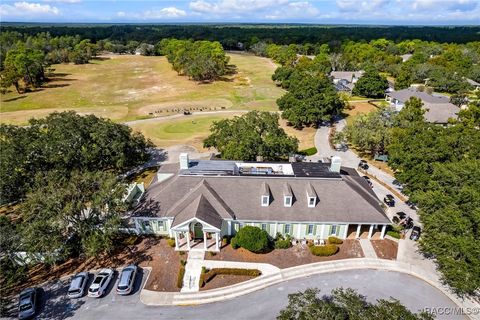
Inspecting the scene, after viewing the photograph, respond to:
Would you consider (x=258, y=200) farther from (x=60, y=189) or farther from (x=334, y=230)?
(x=60, y=189)

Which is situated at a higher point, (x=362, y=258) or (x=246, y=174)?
(x=246, y=174)

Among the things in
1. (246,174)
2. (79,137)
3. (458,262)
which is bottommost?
(458,262)

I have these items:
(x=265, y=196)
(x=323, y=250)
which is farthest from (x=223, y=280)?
(x=323, y=250)

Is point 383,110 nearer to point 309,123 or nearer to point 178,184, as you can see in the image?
point 309,123

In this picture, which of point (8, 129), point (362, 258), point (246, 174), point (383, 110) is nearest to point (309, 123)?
point (383, 110)

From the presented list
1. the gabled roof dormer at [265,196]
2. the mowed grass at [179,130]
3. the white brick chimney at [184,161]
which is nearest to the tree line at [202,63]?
the mowed grass at [179,130]

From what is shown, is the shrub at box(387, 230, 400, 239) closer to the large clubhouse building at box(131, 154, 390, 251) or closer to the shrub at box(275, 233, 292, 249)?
the large clubhouse building at box(131, 154, 390, 251)

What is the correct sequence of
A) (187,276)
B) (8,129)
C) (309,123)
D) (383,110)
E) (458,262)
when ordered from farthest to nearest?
(309,123)
(383,110)
(8,129)
(187,276)
(458,262)
